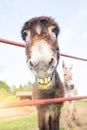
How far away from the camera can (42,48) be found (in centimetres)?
134

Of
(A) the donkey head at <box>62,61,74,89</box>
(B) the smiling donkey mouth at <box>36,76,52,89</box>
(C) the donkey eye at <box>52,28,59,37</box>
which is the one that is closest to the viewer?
(B) the smiling donkey mouth at <box>36,76,52,89</box>

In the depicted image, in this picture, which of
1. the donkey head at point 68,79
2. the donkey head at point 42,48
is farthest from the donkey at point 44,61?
the donkey head at point 68,79

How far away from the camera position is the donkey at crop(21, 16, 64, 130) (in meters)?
1.28

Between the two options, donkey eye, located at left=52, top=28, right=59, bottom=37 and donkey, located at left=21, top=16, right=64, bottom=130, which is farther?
donkey eye, located at left=52, top=28, right=59, bottom=37

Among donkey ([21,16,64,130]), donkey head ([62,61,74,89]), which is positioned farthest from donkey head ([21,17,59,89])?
donkey head ([62,61,74,89])

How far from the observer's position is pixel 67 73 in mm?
6289

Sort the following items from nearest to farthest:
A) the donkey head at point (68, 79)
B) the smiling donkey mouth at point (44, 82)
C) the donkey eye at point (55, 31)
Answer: the smiling donkey mouth at point (44, 82), the donkey eye at point (55, 31), the donkey head at point (68, 79)

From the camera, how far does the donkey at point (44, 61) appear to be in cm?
128

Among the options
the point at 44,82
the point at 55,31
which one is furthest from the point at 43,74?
the point at 55,31

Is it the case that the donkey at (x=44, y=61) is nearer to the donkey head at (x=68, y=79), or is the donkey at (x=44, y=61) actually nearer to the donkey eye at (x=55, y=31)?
the donkey eye at (x=55, y=31)

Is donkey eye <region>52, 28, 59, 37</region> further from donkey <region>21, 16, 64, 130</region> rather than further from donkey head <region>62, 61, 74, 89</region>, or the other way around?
donkey head <region>62, 61, 74, 89</region>

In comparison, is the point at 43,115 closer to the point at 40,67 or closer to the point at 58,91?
the point at 58,91

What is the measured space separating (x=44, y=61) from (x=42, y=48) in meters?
0.08

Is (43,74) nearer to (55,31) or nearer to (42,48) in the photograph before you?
(42,48)
